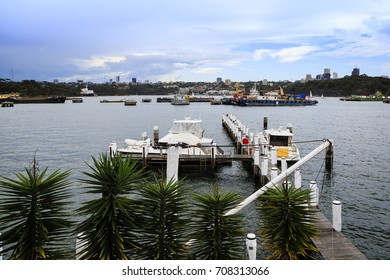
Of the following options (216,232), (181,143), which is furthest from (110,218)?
(181,143)

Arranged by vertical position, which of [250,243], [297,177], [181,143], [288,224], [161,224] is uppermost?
[161,224]

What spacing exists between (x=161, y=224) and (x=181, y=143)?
25.3 metres

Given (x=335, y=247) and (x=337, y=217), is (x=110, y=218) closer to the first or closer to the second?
(x=335, y=247)

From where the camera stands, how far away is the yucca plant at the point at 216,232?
6.48m

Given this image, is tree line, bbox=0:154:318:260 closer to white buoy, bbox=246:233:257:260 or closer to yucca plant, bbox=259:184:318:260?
yucca plant, bbox=259:184:318:260

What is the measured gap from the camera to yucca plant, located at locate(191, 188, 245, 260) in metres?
6.48

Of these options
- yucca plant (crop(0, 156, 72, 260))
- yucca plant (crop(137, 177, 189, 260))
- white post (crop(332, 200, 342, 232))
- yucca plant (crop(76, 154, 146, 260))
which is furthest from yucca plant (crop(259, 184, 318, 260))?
white post (crop(332, 200, 342, 232))

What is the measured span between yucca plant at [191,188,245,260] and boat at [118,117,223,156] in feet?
66.6

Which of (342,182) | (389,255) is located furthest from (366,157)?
(389,255)

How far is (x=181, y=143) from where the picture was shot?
104 ft

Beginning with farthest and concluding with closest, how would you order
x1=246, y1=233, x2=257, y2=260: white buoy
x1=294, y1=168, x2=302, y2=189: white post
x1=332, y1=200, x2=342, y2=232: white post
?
x1=294, y1=168, x2=302, y2=189: white post
x1=332, y1=200, x2=342, y2=232: white post
x1=246, y1=233, x2=257, y2=260: white buoy

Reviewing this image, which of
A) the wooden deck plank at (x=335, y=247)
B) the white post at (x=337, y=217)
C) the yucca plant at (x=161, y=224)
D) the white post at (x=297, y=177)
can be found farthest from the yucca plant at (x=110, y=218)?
the white post at (x=297, y=177)
